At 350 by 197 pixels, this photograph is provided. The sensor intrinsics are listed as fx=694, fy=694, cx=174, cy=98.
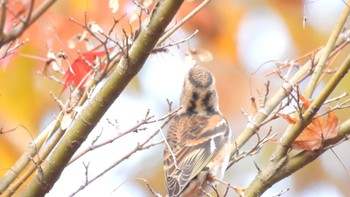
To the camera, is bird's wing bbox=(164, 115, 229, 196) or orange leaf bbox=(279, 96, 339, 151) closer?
orange leaf bbox=(279, 96, 339, 151)

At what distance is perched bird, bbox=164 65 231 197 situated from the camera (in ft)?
16.9

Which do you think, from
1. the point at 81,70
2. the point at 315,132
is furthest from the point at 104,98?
the point at 315,132

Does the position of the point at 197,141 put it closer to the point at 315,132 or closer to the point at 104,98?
the point at 315,132

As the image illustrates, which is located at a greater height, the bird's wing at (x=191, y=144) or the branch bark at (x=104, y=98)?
the bird's wing at (x=191, y=144)

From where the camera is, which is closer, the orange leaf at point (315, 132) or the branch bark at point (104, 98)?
the branch bark at point (104, 98)

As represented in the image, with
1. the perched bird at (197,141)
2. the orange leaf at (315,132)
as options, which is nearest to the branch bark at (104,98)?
the orange leaf at (315,132)

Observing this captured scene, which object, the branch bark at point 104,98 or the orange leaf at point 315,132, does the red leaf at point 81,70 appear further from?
the orange leaf at point 315,132

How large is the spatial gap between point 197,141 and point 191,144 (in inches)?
2.6

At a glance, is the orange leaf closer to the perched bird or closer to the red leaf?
the perched bird

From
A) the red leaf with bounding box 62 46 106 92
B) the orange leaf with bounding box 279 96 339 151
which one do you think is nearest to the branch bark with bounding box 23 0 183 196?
the red leaf with bounding box 62 46 106 92

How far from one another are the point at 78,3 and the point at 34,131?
1.53 m

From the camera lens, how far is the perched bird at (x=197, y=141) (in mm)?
5148

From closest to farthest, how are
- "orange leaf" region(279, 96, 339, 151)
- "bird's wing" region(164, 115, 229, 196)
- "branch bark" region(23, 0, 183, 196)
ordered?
1. "branch bark" region(23, 0, 183, 196)
2. "orange leaf" region(279, 96, 339, 151)
3. "bird's wing" region(164, 115, 229, 196)

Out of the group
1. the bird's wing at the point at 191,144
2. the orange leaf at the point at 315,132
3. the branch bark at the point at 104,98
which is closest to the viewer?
the branch bark at the point at 104,98
